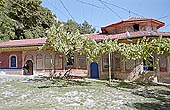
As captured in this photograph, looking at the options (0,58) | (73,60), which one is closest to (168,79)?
(73,60)

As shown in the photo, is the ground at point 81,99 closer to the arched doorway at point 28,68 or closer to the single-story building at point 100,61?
the single-story building at point 100,61

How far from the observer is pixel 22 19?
105 feet

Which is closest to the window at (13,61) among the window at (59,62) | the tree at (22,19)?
the window at (59,62)

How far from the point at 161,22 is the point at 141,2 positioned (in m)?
6.06

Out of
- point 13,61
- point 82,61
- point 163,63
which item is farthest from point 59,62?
point 163,63

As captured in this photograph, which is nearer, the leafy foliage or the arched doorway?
the leafy foliage

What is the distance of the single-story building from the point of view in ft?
49.3

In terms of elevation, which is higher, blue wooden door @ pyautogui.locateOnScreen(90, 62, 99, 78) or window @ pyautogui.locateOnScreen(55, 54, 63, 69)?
window @ pyautogui.locateOnScreen(55, 54, 63, 69)

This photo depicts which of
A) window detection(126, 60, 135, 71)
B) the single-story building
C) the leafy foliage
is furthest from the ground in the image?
window detection(126, 60, 135, 71)

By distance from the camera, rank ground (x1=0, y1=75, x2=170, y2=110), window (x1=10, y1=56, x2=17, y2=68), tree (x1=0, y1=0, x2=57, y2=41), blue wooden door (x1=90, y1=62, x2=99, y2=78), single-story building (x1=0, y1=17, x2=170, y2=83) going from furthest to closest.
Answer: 1. tree (x1=0, y1=0, x2=57, y2=41)
2. window (x1=10, y1=56, x2=17, y2=68)
3. blue wooden door (x1=90, y1=62, x2=99, y2=78)
4. single-story building (x1=0, y1=17, x2=170, y2=83)
5. ground (x1=0, y1=75, x2=170, y2=110)

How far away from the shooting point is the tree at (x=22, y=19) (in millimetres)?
28161

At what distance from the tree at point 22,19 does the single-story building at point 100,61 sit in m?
9.37

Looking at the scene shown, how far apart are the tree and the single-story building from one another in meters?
9.37

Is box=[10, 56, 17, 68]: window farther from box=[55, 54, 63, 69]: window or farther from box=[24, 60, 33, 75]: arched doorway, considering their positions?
box=[55, 54, 63, 69]: window
